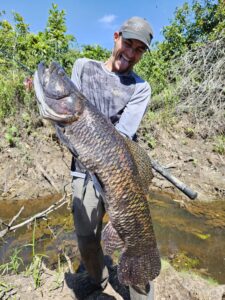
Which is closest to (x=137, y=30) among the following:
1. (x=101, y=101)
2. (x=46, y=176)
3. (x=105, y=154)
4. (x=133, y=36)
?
(x=133, y=36)

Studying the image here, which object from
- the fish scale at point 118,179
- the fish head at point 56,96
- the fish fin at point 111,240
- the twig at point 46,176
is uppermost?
the fish head at point 56,96

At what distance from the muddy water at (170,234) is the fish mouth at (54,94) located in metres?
2.51

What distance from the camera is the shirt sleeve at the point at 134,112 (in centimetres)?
284

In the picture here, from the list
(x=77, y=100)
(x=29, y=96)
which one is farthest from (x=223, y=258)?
(x=29, y=96)

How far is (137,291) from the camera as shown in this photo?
297 centimetres

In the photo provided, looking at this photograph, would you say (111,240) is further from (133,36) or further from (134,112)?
(133,36)

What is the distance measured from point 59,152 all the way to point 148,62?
18.1 ft

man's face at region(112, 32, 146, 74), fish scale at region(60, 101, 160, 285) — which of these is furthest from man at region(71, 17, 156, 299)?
fish scale at region(60, 101, 160, 285)

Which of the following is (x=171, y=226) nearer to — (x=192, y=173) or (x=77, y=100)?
(x=192, y=173)

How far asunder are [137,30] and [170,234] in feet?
13.0

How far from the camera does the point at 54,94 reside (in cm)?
228

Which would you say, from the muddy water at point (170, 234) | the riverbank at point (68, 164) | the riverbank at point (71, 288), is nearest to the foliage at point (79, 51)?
the riverbank at point (68, 164)

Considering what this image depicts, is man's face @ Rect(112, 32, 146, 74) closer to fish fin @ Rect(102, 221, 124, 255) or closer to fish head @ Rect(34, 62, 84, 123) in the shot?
fish head @ Rect(34, 62, 84, 123)

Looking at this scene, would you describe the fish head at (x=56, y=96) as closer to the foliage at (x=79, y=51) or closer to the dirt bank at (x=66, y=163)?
the dirt bank at (x=66, y=163)
